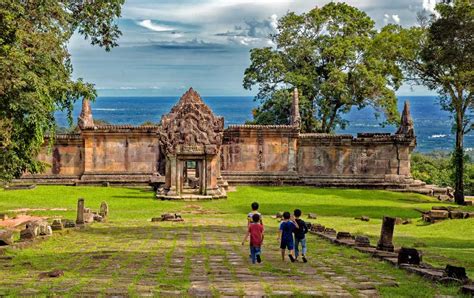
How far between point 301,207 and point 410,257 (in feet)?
61.3

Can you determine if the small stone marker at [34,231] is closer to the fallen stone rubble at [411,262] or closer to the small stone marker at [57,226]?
the small stone marker at [57,226]

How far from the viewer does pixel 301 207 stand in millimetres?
33156

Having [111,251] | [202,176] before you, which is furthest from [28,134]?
[202,176]

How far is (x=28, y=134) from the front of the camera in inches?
768

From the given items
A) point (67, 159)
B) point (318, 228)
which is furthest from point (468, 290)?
point (67, 159)

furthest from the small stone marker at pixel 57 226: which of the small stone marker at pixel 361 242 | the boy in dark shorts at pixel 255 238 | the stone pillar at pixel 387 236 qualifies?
the stone pillar at pixel 387 236

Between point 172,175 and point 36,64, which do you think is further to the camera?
point 172,175

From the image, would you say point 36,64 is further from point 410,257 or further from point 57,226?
point 410,257

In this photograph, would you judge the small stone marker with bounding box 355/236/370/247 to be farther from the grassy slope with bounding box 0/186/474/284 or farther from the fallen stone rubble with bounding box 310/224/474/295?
the grassy slope with bounding box 0/186/474/284

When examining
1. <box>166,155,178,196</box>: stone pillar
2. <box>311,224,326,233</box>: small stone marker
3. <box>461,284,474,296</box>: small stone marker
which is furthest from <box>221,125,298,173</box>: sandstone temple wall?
<box>461,284,474,296</box>: small stone marker

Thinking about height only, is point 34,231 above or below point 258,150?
below

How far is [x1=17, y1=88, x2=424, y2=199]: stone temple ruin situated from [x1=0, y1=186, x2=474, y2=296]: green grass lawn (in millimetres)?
1817

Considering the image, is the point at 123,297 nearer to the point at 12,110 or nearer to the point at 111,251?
the point at 111,251

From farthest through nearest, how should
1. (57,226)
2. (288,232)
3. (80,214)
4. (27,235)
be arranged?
1. (80,214)
2. (57,226)
3. (27,235)
4. (288,232)
